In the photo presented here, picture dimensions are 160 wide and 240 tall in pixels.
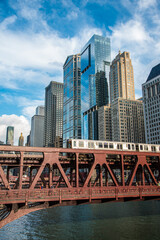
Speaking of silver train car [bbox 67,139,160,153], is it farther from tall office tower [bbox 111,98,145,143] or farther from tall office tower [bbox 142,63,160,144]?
tall office tower [bbox 111,98,145,143]

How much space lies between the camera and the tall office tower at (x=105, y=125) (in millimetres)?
182475

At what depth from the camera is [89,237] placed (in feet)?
103

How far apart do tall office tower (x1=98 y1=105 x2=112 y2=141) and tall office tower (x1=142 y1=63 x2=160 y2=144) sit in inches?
1456

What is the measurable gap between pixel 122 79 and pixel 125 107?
29.3m

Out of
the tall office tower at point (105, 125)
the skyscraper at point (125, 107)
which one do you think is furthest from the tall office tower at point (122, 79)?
the tall office tower at point (105, 125)

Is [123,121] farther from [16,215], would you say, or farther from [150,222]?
[16,215]

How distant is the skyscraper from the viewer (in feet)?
563

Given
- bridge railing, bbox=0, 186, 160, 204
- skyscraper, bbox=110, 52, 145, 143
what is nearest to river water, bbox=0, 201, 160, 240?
bridge railing, bbox=0, 186, 160, 204

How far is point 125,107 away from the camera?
176 m

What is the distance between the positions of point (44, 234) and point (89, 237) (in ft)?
24.2

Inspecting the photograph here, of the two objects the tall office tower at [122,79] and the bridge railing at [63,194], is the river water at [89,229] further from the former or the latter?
the tall office tower at [122,79]

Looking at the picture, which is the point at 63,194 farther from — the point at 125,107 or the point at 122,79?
the point at 122,79

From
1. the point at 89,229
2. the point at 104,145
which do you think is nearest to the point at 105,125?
the point at 104,145

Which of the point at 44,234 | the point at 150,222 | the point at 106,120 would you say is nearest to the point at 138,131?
the point at 106,120
